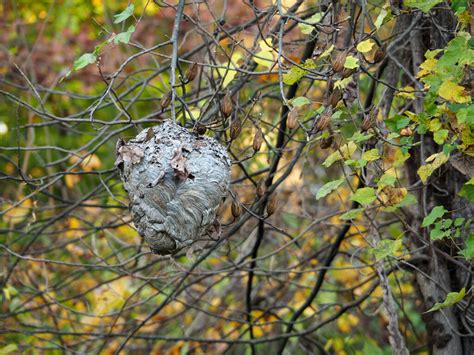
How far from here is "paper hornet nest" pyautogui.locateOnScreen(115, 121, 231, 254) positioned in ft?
6.22

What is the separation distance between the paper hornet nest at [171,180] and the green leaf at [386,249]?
0.62 meters

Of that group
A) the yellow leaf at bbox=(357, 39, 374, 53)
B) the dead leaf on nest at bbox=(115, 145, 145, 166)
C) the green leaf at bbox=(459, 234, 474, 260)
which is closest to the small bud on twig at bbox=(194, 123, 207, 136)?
the dead leaf on nest at bbox=(115, 145, 145, 166)

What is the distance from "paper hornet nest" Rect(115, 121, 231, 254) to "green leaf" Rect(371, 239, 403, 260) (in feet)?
2.05

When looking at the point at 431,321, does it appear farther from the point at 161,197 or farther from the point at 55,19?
the point at 55,19

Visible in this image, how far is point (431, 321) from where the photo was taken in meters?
3.10

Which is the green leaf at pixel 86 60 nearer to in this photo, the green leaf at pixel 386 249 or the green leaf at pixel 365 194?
the green leaf at pixel 365 194

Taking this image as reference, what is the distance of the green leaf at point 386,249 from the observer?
7.84ft

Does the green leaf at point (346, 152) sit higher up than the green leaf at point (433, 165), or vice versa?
the green leaf at point (346, 152)

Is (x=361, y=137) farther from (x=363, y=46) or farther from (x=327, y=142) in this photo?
(x=363, y=46)

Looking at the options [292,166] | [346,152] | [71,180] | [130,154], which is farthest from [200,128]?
[71,180]

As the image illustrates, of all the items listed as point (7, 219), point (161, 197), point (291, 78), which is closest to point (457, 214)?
point (291, 78)

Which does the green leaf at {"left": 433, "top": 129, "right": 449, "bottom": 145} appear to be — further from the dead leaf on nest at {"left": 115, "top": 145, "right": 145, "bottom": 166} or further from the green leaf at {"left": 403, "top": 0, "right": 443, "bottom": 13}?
the dead leaf on nest at {"left": 115, "top": 145, "right": 145, "bottom": 166}

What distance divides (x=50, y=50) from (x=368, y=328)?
4.09m

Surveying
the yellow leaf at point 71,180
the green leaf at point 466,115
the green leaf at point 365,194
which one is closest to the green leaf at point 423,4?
the green leaf at point 466,115
